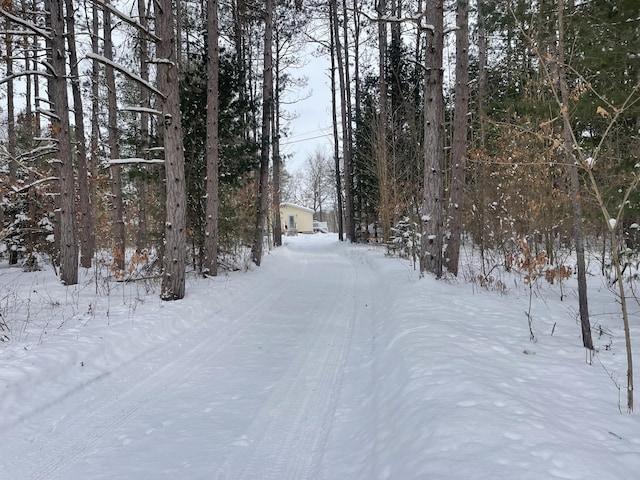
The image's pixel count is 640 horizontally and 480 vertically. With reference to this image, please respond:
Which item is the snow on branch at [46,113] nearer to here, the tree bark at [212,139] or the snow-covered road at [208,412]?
the tree bark at [212,139]

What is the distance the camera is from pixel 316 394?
369cm

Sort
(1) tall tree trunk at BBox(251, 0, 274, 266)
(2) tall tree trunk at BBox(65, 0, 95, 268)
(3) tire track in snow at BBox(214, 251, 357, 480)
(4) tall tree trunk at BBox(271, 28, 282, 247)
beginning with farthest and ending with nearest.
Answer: (4) tall tree trunk at BBox(271, 28, 282, 247) → (1) tall tree trunk at BBox(251, 0, 274, 266) → (2) tall tree trunk at BBox(65, 0, 95, 268) → (3) tire track in snow at BBox(214, 251, 357, 480)

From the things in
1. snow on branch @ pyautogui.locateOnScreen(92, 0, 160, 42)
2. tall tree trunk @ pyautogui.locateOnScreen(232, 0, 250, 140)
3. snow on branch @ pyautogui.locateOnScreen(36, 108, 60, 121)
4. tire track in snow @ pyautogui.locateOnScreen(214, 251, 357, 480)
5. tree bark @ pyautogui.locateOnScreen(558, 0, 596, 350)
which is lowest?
tire track in snow @ pyautogui.locateOnScreen(214, 251, 357, 480)

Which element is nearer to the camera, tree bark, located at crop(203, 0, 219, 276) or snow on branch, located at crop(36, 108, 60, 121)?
snow on branch, located at crop(36, 108, 60, 121)

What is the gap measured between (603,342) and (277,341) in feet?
13.2

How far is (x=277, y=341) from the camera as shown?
5.35m

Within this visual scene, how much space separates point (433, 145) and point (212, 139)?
5.27m

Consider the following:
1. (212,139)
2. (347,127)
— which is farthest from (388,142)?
(212,139)

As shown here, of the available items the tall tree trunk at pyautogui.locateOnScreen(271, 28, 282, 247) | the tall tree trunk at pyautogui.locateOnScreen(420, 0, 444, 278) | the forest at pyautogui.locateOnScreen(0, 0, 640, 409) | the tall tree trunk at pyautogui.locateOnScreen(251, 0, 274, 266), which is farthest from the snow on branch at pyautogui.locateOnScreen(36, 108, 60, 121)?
the tall tree trunk at pyautogui.locateOnScreen(271, 28, 282, 247)

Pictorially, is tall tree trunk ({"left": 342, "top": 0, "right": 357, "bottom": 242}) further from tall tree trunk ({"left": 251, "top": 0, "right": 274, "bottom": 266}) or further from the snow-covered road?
the snow-covered road

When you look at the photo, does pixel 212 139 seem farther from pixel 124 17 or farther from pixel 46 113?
pixel 124 17

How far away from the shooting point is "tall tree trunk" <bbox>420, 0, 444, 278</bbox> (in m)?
8.12

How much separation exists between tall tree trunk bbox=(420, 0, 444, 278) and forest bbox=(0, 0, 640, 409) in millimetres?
34

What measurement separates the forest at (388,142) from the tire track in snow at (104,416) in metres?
2.70
